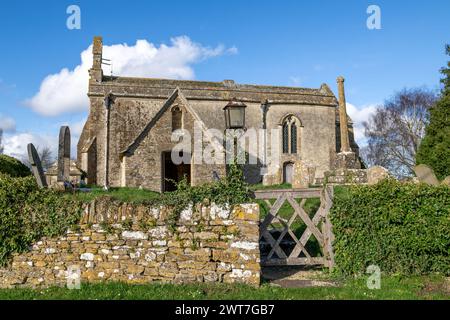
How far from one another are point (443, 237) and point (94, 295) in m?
6.50

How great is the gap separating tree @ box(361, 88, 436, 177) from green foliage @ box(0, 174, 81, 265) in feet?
120

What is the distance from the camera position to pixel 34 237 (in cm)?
725

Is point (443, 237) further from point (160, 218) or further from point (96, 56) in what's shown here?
point (96, 56)

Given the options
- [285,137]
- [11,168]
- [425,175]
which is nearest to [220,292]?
[425,175]

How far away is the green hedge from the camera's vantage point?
789cm

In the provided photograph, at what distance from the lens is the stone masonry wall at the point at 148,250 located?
712cm

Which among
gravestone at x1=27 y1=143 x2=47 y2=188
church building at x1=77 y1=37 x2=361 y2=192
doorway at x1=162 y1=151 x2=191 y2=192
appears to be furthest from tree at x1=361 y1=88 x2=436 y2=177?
gravestone at x1=27 y1=143 x2=47 y2=188

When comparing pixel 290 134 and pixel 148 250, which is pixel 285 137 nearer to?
pixel 290 134

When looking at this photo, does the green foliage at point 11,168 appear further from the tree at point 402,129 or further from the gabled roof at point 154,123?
the tree at point 402,129

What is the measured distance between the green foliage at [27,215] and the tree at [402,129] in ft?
120

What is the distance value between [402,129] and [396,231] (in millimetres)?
35122

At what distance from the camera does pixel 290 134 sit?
31.6 meters

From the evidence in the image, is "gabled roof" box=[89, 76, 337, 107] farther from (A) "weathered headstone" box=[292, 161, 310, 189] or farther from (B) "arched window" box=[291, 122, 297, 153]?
(A) "weathered headstone" box=[292, 161, 310, 189]
